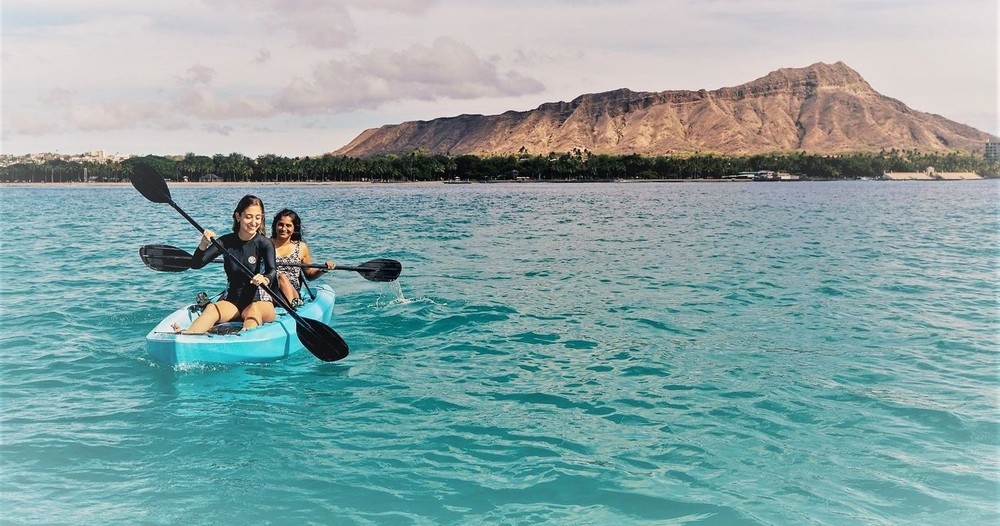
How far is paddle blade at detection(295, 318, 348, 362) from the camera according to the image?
1130 cm

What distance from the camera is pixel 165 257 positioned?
12.5m

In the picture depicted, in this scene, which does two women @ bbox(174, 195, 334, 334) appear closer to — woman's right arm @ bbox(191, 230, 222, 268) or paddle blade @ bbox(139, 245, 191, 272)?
woman's right arm @ bbox(191, 230, 222, 268)

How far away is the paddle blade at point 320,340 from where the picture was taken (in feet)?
37.1

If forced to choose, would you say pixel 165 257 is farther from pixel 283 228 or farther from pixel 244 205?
pixel 244 205

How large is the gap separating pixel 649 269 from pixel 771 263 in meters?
4.99

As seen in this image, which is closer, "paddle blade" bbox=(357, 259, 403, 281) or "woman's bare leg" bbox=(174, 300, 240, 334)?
"woman's bare leg" bbox=(174, 300, 240, 334)

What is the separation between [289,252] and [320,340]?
2543 millimetres

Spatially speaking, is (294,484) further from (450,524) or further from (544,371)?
(544,371)

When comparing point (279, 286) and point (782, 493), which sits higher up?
point (279, 286)

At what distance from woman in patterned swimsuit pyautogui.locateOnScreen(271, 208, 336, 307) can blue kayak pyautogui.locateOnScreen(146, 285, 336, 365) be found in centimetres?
105

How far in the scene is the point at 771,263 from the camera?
25938mm

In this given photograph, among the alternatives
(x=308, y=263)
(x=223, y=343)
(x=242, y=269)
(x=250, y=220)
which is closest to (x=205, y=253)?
(x=242, y=269)

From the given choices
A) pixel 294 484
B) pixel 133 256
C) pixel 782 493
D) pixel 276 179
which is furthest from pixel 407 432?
pixel 276 179

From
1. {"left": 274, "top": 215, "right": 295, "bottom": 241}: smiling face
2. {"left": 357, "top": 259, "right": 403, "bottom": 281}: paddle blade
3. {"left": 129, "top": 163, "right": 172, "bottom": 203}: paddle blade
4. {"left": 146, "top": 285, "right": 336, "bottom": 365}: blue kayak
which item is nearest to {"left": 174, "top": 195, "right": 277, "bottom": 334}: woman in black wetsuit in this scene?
{"left": 146, "top": 285, "right": 336, "bottom": 365}: blue kayak
